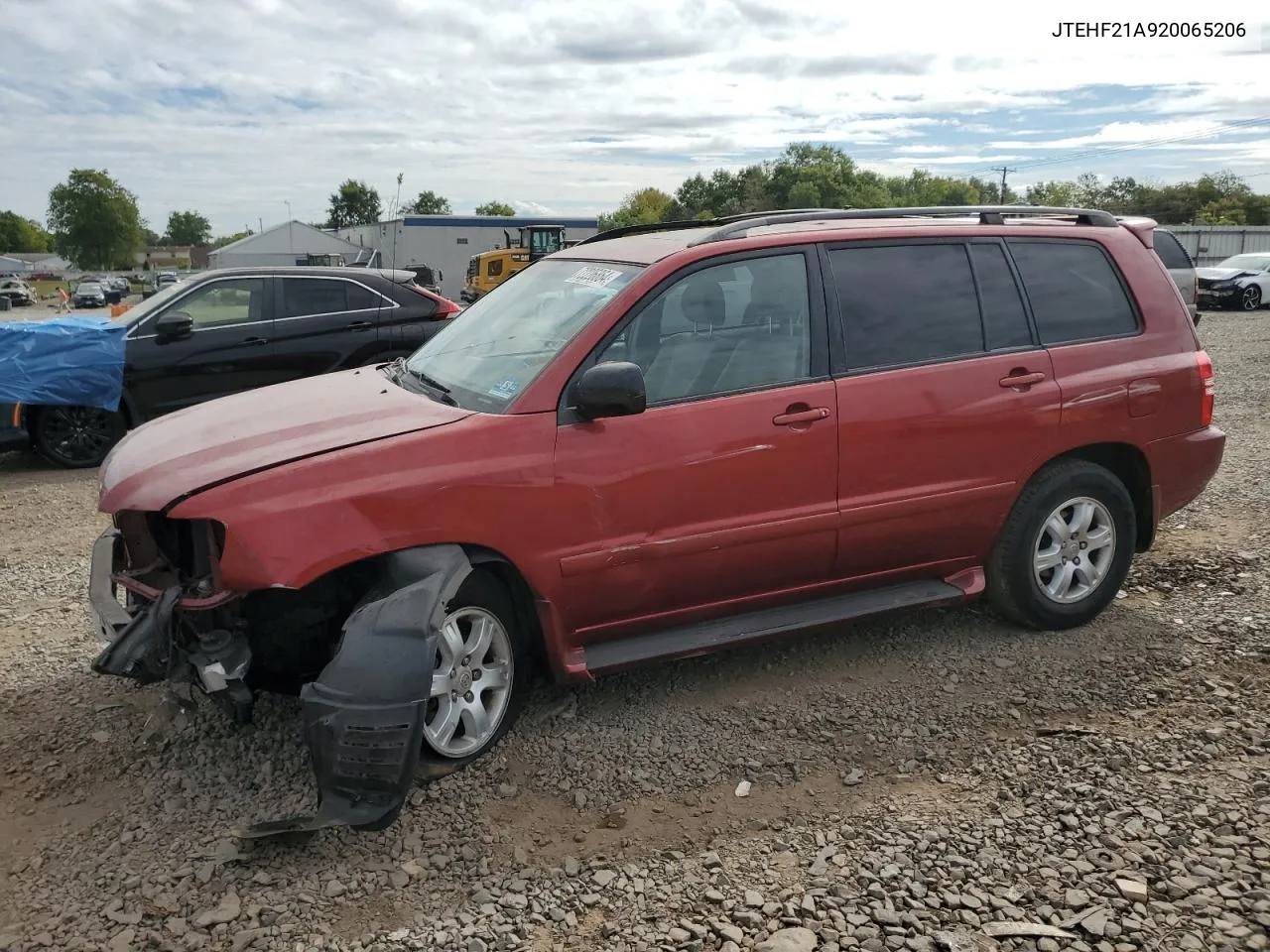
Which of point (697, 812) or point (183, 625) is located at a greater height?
point (183, 625)

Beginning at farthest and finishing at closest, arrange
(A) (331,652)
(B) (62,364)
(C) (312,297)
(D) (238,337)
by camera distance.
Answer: (C) (312,297) < (D) (238,337) < (B) (62,364) < (A) (331,652)

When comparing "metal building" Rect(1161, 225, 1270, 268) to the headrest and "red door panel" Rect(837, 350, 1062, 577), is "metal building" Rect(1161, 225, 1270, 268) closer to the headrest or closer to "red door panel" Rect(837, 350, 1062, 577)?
"red door panel" Rect(837, 350, 1062, 577)

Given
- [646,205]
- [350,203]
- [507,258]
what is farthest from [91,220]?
[507,258]

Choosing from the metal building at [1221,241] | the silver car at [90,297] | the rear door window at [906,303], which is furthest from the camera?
the silver car at [90,297]

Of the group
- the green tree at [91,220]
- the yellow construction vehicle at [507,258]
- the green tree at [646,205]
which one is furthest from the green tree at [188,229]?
the yellow construction vehicle at [507,258]

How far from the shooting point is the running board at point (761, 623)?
3.76 m

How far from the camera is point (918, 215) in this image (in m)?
4.60

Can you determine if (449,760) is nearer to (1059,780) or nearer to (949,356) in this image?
(1059,780)

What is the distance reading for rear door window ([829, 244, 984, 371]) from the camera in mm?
4145

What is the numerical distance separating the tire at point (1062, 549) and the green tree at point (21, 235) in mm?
163451

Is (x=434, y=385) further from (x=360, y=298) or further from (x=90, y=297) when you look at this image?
(x=90, y=297)

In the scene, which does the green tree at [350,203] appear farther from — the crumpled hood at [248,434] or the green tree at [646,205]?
the crumpled hood at [248,434]

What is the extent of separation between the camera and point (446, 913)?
113 inches

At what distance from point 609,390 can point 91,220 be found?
4871 inches
